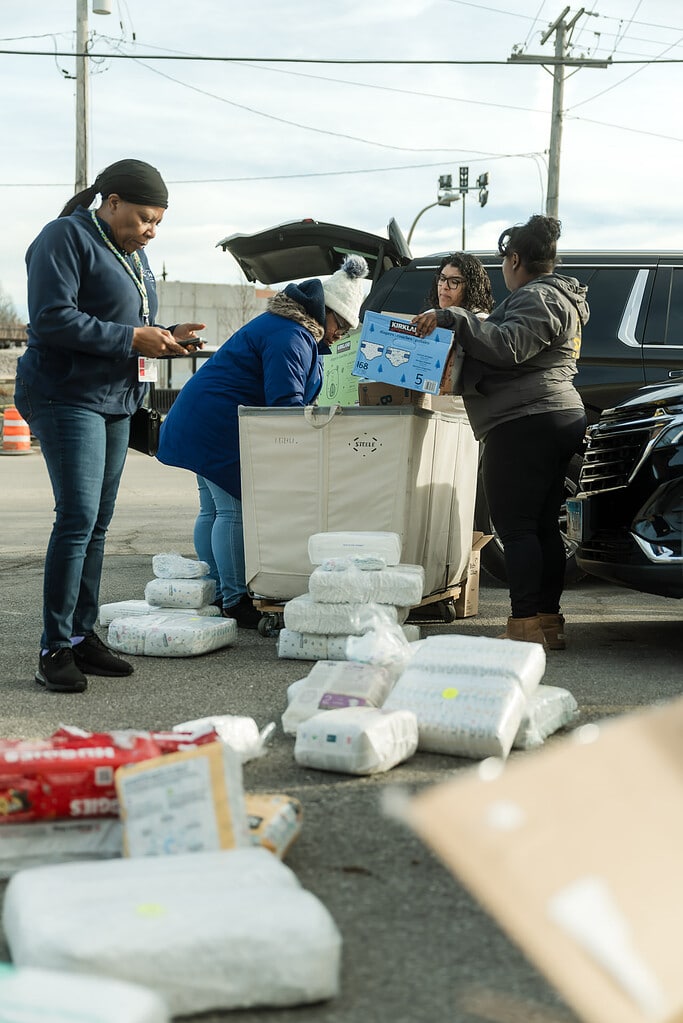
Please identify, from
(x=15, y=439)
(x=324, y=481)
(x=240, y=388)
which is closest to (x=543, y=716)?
(x=324, y=481)

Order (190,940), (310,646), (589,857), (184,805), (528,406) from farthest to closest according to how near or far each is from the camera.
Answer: (528,406), (310,646), (184,805), (190,940), (589,857)

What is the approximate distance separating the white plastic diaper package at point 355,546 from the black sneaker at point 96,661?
102cm

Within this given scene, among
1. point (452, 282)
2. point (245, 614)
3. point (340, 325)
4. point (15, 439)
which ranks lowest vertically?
point (15, 439)

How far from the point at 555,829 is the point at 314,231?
16.8 feet

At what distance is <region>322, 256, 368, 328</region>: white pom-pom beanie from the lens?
5480 mm

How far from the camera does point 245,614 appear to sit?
550 cm

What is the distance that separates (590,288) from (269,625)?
2862 millimetres

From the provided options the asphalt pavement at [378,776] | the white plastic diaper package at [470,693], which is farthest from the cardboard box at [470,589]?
the white plastic diaper package at [470,693]

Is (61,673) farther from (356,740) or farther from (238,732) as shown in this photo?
(356,740)

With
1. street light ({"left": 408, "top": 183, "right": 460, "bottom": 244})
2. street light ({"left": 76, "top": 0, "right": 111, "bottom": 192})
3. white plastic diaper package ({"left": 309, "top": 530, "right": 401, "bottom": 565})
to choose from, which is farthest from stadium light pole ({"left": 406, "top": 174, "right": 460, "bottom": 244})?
white plastic diaper package ({"left": 309, "top": 530, "right": 401, "bottom": 565})

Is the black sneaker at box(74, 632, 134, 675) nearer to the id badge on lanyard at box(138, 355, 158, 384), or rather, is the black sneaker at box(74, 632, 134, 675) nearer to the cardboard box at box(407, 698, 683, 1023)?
the id badge on lanyard at box(138, 355, 158, 384)

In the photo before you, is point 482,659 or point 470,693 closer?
point 470,693

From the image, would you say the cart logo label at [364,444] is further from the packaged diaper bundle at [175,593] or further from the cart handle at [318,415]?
the packaged diaper bundle at [175,593]

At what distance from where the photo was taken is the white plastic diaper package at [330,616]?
180 inches
